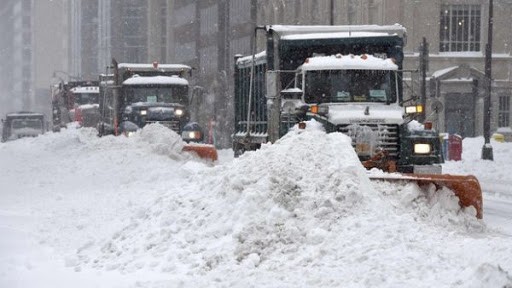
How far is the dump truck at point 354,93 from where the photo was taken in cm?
1684

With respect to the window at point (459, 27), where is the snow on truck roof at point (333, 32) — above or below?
below

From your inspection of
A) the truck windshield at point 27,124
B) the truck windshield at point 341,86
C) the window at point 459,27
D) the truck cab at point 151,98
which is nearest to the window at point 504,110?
the window at point 459,27

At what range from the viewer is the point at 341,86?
17719 millimetres

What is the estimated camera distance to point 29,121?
6494 centimetres

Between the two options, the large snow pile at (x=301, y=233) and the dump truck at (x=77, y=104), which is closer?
the large snow pile at (x=301, y=233)

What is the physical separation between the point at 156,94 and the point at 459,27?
968 inches

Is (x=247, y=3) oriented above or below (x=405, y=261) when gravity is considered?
above

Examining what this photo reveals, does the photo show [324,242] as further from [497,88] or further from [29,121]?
[29,121]

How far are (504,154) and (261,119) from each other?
15.4 m

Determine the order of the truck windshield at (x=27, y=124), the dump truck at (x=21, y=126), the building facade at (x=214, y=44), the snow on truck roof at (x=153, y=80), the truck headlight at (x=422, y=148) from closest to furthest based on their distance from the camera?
1. the truck headlight at (x=422, y=148)
2. the snow on truck roof at (x=153, y=80)
3. the dump truck at (x=21, y=126)
4. the truck windshield at (x=27, y=124)
5. the building facade at (x=214, y=44)

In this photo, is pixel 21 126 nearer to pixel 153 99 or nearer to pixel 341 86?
pixel 153 99

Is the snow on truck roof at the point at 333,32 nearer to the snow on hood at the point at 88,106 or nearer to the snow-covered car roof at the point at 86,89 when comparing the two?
the snow on hood at the point at 88,106

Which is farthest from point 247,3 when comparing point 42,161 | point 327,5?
point 42,161

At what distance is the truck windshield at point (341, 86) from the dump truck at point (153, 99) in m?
12.6
